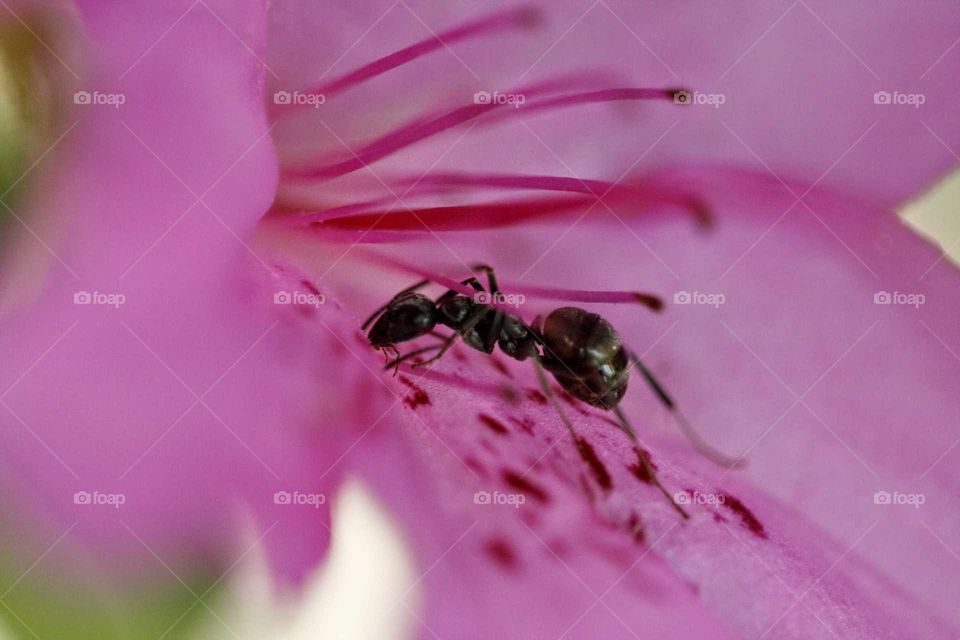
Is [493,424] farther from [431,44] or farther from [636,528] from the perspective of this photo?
[431,44]

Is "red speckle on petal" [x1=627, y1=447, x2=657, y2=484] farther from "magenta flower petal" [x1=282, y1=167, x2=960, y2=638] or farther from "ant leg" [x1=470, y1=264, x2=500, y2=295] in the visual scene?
"ant leg" [x1=470, y1=264, x2=500, y2=295]

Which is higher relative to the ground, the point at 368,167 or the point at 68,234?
the point at 368,167

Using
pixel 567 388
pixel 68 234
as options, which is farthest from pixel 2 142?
pixel 567 388

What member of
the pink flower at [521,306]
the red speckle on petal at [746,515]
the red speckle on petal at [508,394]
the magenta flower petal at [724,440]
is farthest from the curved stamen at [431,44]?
the red speckle on petal at [746,515]

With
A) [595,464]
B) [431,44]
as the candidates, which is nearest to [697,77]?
[431,44]

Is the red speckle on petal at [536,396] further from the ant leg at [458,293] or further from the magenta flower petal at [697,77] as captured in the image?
the magenta flower petal at [697,77]

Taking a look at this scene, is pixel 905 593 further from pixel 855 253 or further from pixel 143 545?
pixel 143 545
